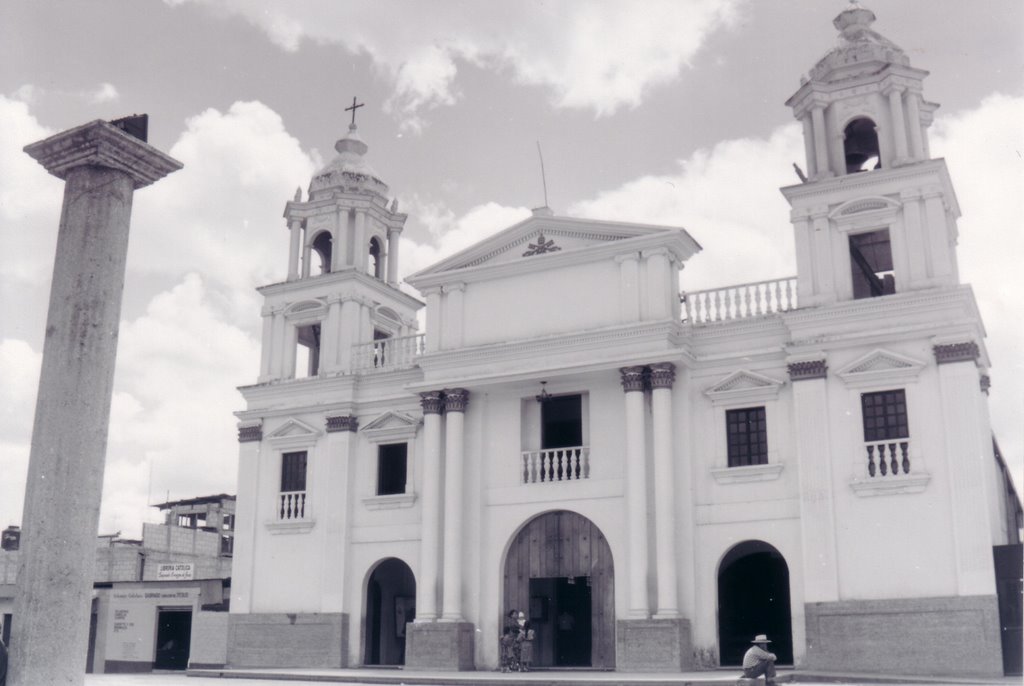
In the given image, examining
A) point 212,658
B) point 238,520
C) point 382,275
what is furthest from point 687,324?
point 212,658

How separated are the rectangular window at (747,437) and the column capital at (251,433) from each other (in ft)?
38.0

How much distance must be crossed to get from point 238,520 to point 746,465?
40.6 feet

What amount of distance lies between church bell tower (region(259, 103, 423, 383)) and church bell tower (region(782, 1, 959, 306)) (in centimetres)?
993

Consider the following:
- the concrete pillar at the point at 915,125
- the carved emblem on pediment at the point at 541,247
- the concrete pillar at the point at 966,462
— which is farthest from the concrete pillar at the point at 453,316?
the concrete pillar at the point at 966,462

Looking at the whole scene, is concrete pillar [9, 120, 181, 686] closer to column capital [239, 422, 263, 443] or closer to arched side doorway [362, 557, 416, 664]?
arched side doorway [362, 557, 416, 664]

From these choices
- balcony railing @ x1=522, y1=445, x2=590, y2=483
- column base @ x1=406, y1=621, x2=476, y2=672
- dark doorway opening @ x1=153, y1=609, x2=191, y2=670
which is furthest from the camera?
dark doorway opening @ x1=153, y1=609, x2=191, y2=670

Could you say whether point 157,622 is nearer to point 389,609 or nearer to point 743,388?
point 389,609

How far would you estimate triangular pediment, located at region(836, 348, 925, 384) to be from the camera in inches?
788

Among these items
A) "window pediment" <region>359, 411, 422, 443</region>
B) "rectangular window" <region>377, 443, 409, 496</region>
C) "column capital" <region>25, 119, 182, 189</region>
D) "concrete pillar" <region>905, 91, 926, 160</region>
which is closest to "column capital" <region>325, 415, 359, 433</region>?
"window pediment" <region>359, 411, 422, 443</region>

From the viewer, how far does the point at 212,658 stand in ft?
85.8

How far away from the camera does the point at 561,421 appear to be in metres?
23.7

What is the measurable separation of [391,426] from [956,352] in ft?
40.3

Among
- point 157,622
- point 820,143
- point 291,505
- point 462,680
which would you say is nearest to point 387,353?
point 291,505

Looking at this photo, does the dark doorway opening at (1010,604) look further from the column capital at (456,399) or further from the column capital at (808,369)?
the column capital at (456,399)
